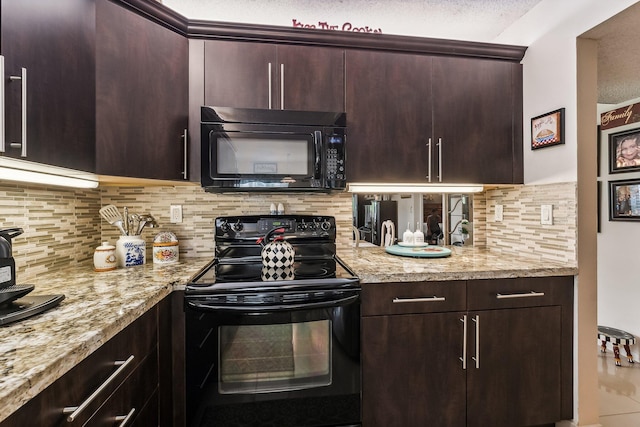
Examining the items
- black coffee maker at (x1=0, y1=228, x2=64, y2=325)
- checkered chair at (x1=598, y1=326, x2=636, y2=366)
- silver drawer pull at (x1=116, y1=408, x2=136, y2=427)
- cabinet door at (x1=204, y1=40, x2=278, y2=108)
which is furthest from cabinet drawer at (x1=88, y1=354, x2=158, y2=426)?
checkered chair at (x1=598, y1=326, x2=636, y2=366)

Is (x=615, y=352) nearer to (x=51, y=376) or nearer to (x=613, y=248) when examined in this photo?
(x=613, y=248)

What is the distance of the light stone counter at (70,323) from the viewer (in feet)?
1.97

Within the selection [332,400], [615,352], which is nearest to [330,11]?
[332,400]

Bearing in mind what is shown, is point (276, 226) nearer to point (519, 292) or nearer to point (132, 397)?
point (132, 397)

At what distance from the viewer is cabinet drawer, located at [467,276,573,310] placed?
5.13ft

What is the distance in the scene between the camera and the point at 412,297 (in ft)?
4.99

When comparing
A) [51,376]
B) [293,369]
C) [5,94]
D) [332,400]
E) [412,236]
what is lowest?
[332,400]

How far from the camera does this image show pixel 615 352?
97.0 inches

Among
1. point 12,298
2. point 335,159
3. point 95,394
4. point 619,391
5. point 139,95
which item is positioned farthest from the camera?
point 619,391

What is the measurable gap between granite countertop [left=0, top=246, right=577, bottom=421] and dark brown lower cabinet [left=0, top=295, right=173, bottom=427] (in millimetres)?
44

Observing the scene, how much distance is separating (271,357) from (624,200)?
3096 millimetres

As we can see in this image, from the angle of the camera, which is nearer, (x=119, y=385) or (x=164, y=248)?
(x=119, y=385)

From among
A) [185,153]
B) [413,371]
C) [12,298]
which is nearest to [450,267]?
[413,371]

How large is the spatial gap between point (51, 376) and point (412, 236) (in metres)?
1.89
